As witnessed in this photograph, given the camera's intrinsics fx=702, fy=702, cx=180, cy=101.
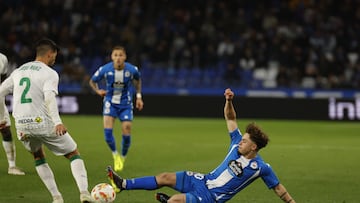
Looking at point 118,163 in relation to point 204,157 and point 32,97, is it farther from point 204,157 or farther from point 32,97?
point 32,97

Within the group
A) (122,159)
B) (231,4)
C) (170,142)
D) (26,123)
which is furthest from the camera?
(231,4)

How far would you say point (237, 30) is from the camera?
26.4 m

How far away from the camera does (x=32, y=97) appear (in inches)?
324

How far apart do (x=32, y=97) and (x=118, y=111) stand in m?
4.54

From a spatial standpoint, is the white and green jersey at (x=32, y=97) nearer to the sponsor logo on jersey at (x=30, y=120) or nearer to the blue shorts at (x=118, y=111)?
the sponsor logo on jersey at (x=30, y=120)

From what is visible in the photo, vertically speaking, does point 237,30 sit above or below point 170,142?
above

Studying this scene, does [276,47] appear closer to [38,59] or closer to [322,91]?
[322,91]

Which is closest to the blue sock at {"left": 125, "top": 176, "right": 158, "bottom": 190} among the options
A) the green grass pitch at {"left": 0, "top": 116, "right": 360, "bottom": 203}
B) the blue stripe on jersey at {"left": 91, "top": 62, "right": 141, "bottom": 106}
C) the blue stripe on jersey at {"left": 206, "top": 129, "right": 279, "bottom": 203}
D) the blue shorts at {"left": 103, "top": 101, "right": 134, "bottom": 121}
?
the blue stripe on jersey at {"left": 206, "top": 129, "right": 279, "bottom": 203}

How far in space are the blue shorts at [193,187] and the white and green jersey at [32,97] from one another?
170cm

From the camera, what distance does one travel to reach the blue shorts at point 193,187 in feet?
25.0

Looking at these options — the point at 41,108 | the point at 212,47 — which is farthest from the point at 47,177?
the point at 212,47

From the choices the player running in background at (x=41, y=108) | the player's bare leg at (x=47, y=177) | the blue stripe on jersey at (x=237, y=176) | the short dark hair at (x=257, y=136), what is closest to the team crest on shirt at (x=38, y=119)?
the player running in background at (x=41, y=108)

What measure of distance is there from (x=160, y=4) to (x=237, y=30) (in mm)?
3680

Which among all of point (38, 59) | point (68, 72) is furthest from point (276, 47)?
point (38, 59)
